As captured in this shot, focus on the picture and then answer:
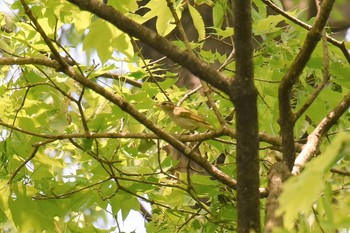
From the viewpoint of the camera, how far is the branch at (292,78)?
0.81 metres

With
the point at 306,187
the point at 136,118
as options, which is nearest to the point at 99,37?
the point at 136,118

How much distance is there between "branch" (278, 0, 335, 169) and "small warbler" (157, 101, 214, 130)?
33 centimetres

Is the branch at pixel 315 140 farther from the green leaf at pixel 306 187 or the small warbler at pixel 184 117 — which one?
the green leaf at pixel 306 187

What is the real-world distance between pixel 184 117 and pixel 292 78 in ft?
1.30

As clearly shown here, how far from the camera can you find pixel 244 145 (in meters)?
0.75

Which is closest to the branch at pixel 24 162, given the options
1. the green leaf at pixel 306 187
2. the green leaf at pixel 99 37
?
the green leaf at pixel 99 37

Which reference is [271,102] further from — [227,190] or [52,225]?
[52,225]

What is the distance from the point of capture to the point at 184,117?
47.8 inches

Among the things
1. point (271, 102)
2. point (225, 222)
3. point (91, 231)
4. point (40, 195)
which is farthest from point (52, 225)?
point (271, 102)

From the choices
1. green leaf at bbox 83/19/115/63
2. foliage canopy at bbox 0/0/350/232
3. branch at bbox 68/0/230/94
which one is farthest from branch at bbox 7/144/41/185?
branch at bbox 68/0/230/94

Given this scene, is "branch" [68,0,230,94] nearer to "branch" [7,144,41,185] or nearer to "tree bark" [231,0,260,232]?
"tree bark" [231,0,260,232]

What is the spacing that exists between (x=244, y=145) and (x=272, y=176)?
0.40ft

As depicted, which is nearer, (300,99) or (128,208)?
(300,99)

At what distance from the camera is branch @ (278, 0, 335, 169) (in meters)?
0.81
